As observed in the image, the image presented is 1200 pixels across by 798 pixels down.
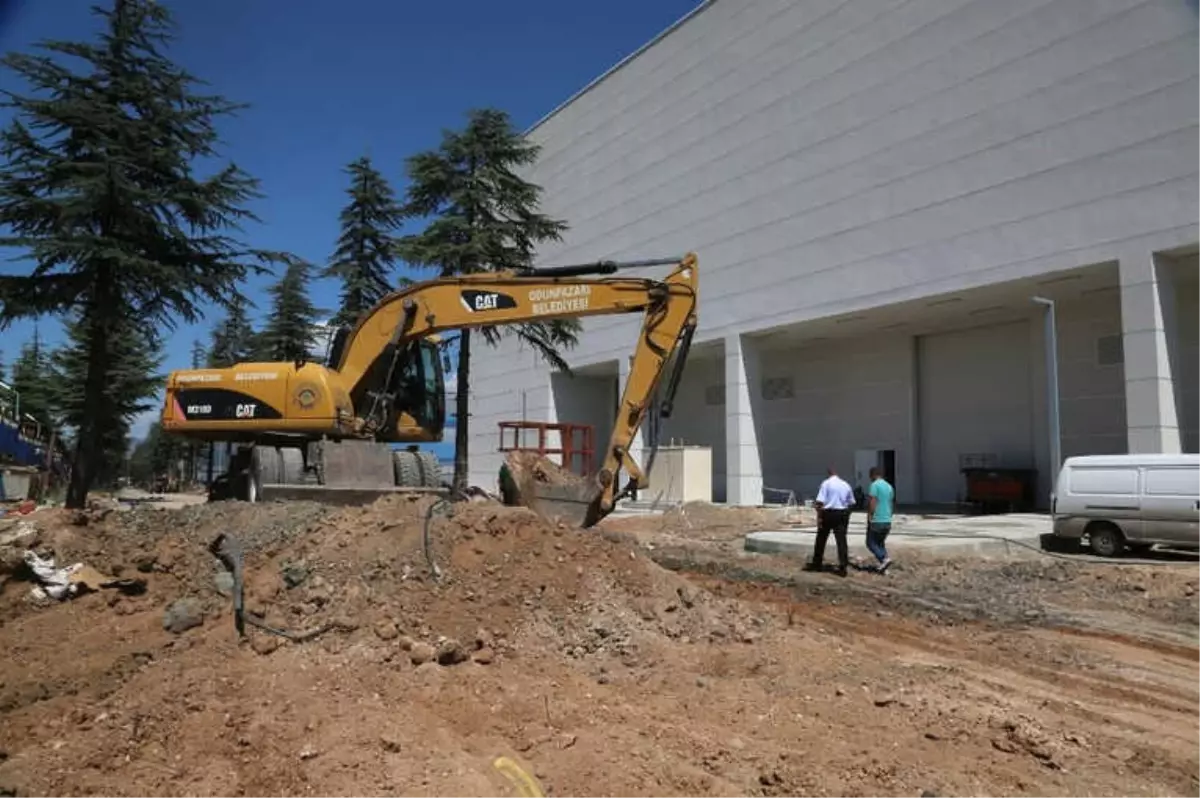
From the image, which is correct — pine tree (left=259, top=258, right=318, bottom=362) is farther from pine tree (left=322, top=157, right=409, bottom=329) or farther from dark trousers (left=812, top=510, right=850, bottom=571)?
dark trousers (left=812, top=510, right=850, bottom=571)

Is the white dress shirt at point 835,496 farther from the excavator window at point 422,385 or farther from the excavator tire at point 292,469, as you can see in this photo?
the excavator tire at point 292,469

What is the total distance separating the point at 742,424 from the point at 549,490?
2039cm

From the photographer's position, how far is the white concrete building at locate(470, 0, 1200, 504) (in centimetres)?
2134

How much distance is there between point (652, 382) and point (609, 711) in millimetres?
6418

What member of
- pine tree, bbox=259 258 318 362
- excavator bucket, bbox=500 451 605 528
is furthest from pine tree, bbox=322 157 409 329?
excavator bucket, bbox=500 451 605 528

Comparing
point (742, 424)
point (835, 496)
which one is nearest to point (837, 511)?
point (835, 496)

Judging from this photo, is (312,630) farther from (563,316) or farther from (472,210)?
(472,210)

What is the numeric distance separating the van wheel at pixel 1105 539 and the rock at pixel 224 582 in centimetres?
1459

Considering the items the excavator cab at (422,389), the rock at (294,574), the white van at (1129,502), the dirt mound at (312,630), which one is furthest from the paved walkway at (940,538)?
the rock at (294,574)

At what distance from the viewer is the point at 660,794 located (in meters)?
5.07

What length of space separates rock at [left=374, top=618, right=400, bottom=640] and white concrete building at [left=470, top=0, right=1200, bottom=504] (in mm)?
19554

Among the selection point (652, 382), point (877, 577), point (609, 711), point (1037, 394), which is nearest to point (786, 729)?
point (609, 711)

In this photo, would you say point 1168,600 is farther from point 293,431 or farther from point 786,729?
point 293,431

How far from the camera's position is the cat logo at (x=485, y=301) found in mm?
13602
